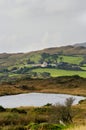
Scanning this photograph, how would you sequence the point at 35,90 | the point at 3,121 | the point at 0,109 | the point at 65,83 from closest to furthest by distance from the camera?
the point at 3,121 < the point at 0,109 < the point at 35,90 < the point at 65,83

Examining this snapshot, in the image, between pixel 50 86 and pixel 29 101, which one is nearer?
pixel 29 101

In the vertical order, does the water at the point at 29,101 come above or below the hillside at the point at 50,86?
above

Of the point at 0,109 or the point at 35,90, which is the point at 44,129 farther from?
the point at 35,90

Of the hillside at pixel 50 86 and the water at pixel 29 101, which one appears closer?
the water at pixel 29 101

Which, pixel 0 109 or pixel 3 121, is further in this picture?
pixel 0 109

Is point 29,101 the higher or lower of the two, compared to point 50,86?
higher

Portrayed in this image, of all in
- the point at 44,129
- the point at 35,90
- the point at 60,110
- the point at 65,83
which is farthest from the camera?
the point at 65,83

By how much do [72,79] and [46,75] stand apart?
53.3 m

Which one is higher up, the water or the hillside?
the water

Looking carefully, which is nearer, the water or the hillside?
the water

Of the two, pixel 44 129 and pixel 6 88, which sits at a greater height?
pixel 44 129

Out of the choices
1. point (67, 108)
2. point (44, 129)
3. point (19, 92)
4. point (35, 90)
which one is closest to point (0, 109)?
point (67, 108)

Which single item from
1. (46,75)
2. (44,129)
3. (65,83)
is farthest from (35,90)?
(44,129)

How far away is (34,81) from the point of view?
145m
